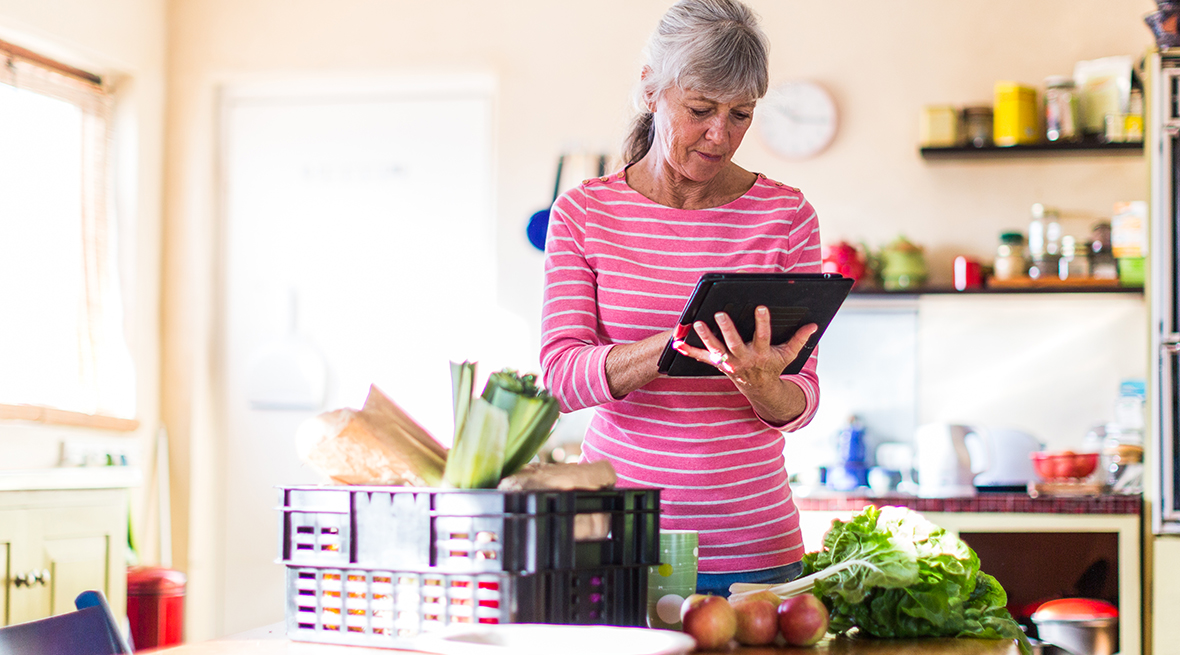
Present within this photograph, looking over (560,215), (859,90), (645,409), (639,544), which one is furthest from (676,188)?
(859,90)

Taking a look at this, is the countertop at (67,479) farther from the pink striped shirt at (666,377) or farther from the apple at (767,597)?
the apple at (767,597)

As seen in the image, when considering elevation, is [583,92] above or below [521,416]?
above

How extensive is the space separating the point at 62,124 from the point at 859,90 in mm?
2769

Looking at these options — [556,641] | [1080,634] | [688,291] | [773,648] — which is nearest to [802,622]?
[773,648]

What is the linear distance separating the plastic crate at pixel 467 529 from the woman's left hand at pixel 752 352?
24 centimetres

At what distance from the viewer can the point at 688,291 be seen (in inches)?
56.6

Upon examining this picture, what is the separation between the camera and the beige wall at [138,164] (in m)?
3.92

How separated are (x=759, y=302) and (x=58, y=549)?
234 centimetres

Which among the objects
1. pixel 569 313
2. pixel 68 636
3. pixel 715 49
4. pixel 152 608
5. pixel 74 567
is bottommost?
pixel 152 608

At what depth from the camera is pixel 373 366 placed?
4.12 meters

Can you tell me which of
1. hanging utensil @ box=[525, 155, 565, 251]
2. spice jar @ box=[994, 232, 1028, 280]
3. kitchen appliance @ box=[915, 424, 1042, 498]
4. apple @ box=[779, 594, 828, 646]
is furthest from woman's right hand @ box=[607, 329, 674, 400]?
spice jar @ box=[994, 232, 1028, 280]

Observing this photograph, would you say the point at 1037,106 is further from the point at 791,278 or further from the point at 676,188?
the point at 791,278

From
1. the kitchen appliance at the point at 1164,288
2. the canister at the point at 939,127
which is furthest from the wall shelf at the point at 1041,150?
the kitchen appliance at the point at 1164,288

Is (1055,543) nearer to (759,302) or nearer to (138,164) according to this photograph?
(759,302)
